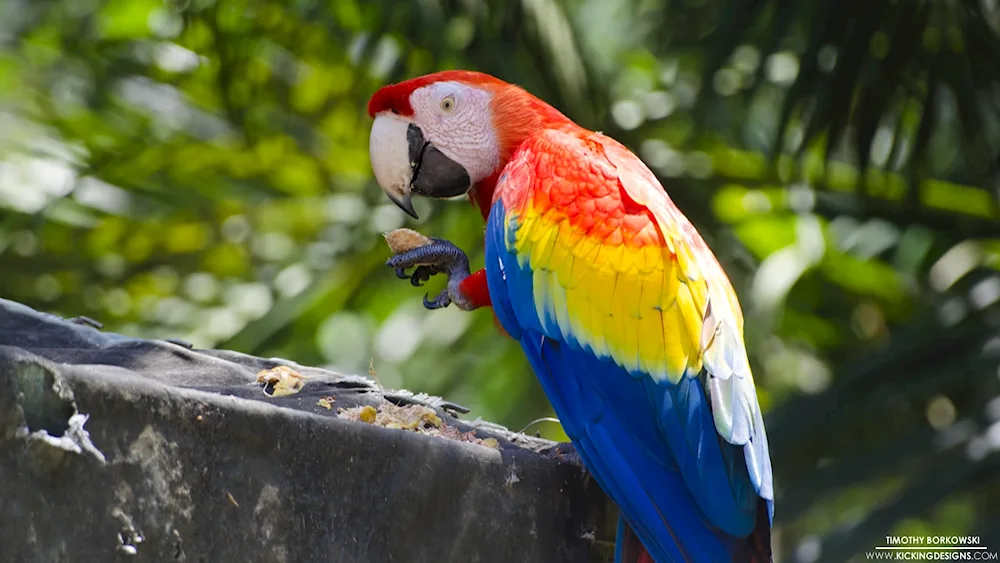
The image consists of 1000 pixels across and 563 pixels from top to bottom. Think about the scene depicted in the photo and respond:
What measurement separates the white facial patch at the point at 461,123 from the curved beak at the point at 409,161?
0.06 feet

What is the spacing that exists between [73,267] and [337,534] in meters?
3.00

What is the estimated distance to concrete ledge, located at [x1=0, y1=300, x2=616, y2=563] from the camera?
1076 millimetres

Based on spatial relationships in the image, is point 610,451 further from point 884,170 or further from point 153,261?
point 153,261

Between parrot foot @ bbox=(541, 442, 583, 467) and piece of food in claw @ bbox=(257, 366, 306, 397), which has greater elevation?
piece of food in claw @ bbox=(257, 366, 306, 397)

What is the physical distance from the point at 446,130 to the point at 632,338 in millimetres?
730

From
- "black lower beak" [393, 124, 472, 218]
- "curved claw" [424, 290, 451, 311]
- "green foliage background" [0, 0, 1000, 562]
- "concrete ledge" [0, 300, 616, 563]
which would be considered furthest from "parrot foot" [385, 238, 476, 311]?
"green foliage background" [0, 0, 1000, 562]

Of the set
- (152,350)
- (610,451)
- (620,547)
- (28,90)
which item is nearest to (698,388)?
(610,451)

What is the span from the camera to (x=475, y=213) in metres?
4.00

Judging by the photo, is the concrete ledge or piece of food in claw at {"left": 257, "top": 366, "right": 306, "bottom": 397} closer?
the concrete ledge

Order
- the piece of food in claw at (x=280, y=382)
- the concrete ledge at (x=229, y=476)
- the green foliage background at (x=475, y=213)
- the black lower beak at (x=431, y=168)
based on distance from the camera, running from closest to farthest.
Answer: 1. the concrete ledge at (x=229, y=476)
2. the piece of food in claw at (x=280, y=382)
3. the black lower beak at (x=431, y=168)
4. the green foliage background at (x=475, y=213)

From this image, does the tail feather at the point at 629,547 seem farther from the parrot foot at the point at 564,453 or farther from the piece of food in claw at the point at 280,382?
the piece of food in claw at the point at 280,382

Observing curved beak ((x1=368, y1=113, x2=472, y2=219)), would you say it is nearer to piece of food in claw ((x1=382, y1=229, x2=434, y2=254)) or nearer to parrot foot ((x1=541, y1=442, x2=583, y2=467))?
piece of food in claw ((x1=382, y1=229, x2=434, y2=254))

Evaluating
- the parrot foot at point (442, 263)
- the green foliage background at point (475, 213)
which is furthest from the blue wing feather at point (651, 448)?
the green foliage background at point (475, 213)

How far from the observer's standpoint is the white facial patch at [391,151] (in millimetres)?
2285
